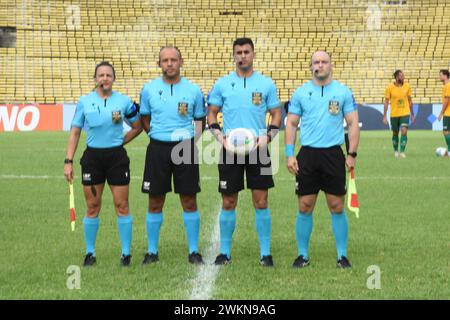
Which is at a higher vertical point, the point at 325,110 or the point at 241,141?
the point at 325,110

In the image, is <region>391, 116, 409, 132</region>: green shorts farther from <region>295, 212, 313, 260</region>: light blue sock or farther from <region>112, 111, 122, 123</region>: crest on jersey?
<region>112, 111, 122, 123</region>: crest on jersey

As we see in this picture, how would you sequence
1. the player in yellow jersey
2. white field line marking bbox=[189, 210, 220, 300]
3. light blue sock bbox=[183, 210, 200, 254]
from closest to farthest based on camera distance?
white field line marking bbox=[189, 210, 220, 300]
light blue sock bbox=[183, 210, 200, 254]
the player in yellow jersey

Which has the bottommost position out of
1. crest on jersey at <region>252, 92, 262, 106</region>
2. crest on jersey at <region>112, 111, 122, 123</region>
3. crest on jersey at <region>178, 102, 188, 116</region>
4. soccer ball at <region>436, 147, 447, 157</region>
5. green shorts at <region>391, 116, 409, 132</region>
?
soccer ball at <region>436, 147, 447, 157</region>

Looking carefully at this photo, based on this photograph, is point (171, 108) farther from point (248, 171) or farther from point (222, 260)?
point (222, 260)

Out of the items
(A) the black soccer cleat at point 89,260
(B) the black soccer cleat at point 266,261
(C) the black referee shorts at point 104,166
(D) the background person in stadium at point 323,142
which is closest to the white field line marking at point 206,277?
(B) the black soccer cleat at point 266,261

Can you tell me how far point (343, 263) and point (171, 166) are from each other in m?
1.70

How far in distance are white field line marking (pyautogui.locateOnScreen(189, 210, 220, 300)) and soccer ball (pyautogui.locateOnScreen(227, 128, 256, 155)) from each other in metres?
1.01

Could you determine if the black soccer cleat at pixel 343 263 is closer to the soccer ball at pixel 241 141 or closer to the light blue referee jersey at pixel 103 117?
the soccer ball at pixel 241 141

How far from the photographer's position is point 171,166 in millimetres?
7453

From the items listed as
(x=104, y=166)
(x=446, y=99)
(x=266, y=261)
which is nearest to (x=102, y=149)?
(x=104, y=166)

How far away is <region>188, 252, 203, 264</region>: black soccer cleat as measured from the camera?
24.3 feet

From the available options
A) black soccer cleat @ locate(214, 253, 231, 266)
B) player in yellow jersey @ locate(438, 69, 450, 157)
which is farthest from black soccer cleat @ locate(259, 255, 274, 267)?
player in yellow jersey @ locate(438, 69, 450, 157)

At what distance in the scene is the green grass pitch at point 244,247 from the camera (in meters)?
6.27

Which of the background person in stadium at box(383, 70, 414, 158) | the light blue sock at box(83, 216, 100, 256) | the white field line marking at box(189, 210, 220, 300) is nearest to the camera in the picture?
the white field line marking at box(189, 210, 220, 300)
